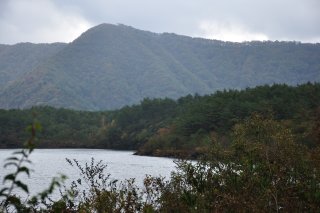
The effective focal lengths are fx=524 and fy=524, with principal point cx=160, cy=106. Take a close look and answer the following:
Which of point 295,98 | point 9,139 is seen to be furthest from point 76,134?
point 295,98

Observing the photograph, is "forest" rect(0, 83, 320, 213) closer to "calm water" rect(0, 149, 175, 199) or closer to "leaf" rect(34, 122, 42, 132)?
"leaf" rect(34, 122, 42, 132)

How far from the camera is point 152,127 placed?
6629 inches

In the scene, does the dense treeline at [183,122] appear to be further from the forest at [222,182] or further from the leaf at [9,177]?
the leaf at [9,177]

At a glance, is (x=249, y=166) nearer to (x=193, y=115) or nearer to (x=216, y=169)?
(x=216, y=169)

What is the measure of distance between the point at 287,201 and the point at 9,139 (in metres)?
161

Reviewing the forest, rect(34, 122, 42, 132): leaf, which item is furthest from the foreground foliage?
rect(34, 122, 42, 132): leaf

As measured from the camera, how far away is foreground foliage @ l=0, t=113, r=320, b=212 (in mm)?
15727

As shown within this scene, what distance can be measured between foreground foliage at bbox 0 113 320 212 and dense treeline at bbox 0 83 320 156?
143ft

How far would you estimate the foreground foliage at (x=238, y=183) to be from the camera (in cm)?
1573

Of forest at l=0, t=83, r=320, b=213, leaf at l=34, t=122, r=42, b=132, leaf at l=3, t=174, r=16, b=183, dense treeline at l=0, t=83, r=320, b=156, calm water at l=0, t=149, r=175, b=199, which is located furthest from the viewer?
dense treeline at l=0, t=83, r=320, b=156

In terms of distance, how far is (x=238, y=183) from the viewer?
69.9 ft

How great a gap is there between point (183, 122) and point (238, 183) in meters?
119

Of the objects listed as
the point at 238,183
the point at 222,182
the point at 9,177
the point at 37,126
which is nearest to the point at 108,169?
the point at 222,182

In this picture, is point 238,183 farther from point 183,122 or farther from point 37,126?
point 183,122
